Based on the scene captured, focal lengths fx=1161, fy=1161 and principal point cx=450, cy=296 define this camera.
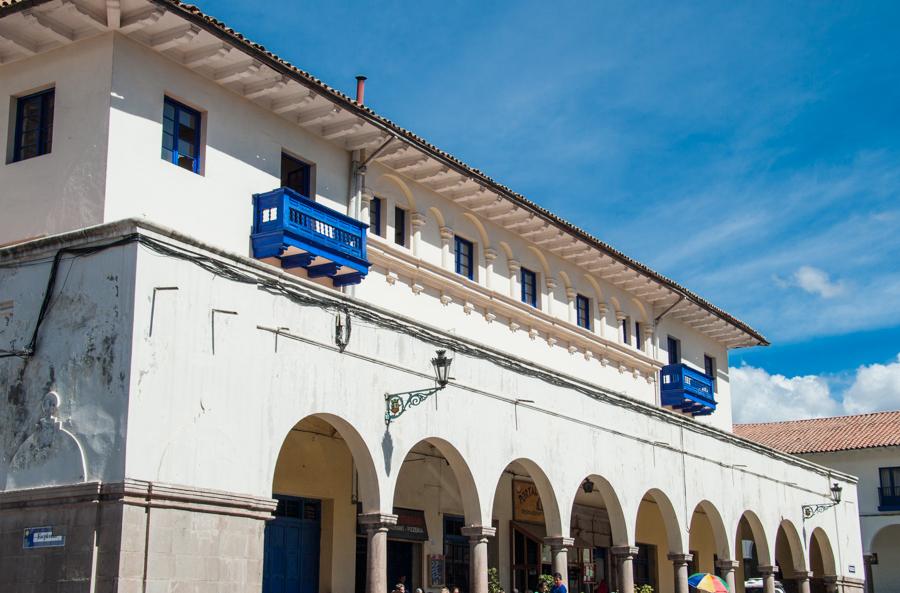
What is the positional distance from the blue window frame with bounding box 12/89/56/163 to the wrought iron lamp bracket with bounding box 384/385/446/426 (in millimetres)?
6453

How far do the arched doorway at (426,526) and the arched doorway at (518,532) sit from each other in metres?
1.34

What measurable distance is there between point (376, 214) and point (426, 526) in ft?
20.4

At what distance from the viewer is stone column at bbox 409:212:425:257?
23.3 metres

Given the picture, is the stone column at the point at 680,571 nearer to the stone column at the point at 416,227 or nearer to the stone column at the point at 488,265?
the stone column at the point at 488,265

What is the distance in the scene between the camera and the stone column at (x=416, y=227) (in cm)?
2334

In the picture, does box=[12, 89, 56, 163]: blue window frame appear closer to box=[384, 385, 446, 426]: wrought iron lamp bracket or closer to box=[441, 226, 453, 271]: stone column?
box=[384, 385, 446, 426]: wrought iron lamp bracket

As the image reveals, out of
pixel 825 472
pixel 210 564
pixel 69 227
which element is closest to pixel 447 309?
pixel 69 227

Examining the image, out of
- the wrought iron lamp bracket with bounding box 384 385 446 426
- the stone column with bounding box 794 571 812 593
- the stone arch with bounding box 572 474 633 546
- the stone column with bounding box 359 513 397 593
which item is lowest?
the stone column with bounding box 794 571 812 593

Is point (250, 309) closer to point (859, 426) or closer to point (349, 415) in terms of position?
point (349, 415)

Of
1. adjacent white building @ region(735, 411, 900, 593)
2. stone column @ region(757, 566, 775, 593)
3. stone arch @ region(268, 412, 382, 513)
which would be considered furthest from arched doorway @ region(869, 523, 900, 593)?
stone arch @ region(268, 412, 382, 513)

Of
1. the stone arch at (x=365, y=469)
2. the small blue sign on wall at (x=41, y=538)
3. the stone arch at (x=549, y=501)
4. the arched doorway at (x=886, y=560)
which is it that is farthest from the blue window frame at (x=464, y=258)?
the arched doorway at (x=886, y=560)

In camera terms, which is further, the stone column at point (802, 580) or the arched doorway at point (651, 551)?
the stone column at point (802, 580)

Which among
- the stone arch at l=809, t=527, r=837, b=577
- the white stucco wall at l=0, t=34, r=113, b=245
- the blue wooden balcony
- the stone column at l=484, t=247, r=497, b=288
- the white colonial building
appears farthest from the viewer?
the stone arch at l=809, t=527, r=837, b=577

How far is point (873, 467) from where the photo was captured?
45.4m
